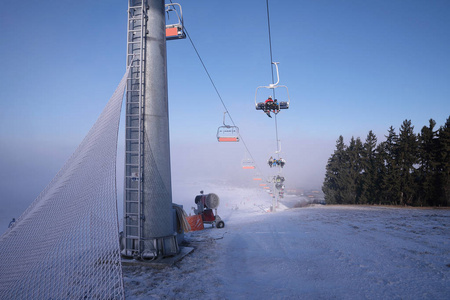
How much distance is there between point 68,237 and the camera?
3.41 meters

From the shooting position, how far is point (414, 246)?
748 centimetres

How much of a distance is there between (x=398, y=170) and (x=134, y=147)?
98.1 ft

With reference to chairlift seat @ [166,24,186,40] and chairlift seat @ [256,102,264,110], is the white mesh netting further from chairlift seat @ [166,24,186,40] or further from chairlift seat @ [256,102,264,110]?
chairlift seat @ [256,102,264,110]

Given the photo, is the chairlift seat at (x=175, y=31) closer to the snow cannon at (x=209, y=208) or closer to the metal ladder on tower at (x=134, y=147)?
the metal ladder on tower at (x=134, y=147)

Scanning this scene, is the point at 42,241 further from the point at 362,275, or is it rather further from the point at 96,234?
the point at 362,275

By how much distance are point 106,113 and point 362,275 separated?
6.93 metres

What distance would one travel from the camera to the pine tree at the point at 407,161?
83.4ft

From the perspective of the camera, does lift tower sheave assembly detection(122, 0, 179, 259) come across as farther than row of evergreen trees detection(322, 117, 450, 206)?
No

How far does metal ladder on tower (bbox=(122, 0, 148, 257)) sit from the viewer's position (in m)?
6.95

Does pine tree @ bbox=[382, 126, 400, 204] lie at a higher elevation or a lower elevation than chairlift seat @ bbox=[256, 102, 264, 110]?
lower

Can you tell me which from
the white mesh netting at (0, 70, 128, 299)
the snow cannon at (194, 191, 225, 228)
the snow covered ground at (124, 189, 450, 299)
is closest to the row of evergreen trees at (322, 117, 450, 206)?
the snow covered ground at (124, 189, 450, 299)

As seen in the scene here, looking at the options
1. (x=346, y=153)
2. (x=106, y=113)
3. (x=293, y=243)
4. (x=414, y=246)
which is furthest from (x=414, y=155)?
(x=106, y=113)

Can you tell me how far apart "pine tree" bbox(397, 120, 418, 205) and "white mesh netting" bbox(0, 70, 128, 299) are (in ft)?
101

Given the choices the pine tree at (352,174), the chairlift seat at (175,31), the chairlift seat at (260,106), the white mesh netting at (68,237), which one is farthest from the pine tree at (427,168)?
the white mesh netting at (68,237)
